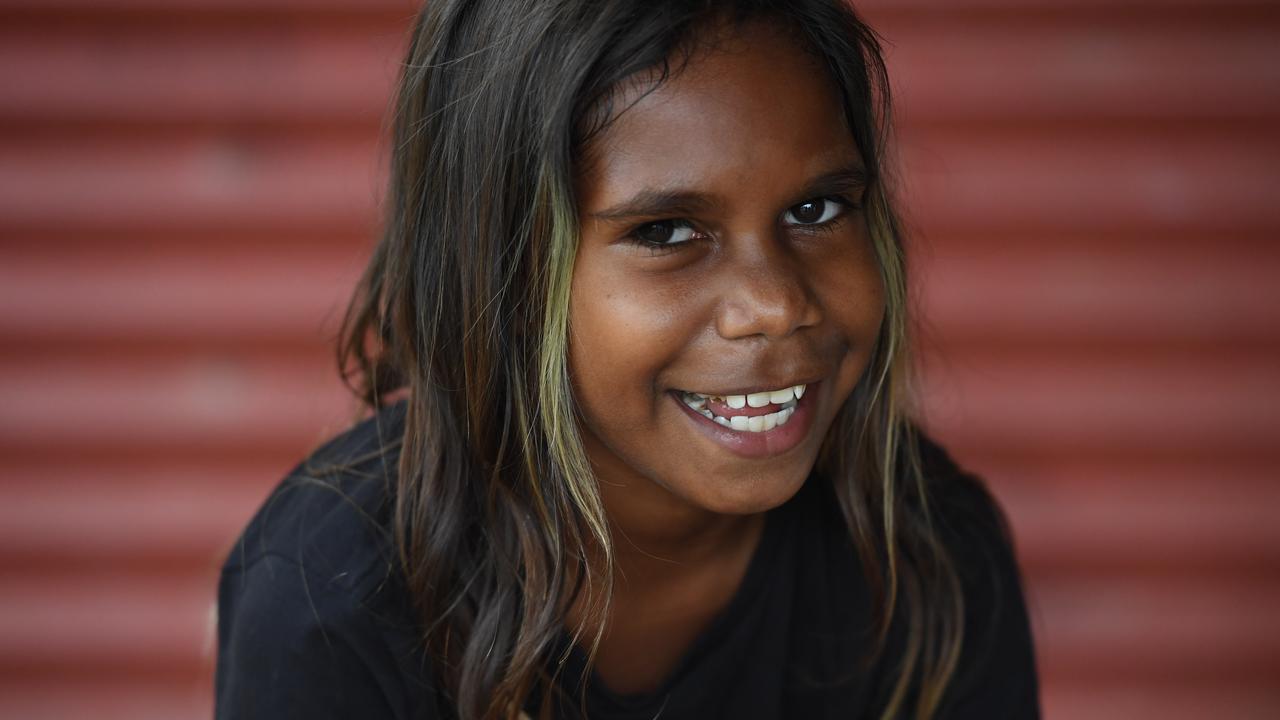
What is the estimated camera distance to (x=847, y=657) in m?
1.88

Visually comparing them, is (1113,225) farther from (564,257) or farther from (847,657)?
(564,257)

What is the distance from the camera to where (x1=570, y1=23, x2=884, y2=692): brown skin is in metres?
1.42

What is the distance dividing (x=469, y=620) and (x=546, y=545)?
14 centimetres

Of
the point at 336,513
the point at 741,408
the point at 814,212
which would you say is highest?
the point at 814,212

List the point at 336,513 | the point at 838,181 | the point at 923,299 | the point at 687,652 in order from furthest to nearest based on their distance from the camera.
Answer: the point at 923,299
the point at 687,652
the point at 336,513
the point at 838,181

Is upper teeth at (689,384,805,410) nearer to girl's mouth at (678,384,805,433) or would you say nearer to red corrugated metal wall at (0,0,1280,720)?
girl's mouth at (678,384,805,433)

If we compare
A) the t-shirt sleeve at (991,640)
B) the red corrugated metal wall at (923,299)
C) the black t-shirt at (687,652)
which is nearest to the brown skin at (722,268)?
the black t-shirt at (687,652)

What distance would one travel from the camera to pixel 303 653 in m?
1.57

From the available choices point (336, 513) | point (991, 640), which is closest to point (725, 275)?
point (336, 513)

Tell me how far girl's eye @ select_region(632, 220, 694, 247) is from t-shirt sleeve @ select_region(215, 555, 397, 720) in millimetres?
588

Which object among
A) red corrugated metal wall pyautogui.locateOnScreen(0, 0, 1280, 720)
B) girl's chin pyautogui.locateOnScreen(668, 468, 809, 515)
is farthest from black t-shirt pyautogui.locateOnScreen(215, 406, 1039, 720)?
red corrugated metal wall pyautogui.locateOnScreen(0, 0, 1280, 720)

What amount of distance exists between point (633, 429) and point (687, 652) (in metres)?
0.46

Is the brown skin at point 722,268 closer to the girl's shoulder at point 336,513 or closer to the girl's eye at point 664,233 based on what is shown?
the girl's eye at point 664,233

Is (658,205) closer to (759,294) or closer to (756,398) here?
(759,294)
